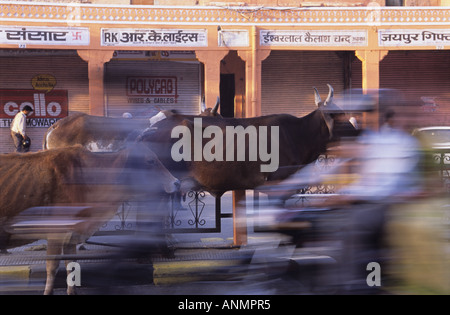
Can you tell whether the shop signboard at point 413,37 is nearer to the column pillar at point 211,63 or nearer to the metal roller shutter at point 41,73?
the column pillar at point 211,63

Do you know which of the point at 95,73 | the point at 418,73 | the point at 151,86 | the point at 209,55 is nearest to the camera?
the point at 95,73

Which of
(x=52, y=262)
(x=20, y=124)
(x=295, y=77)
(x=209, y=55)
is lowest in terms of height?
(x=52, y=262)

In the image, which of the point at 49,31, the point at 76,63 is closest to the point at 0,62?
the point at 76,63

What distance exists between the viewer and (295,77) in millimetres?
19281

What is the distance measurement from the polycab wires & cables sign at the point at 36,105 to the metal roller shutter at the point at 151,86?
1.70 meters

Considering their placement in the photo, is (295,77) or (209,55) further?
(295,77)

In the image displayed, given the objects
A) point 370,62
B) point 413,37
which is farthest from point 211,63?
point 413,37

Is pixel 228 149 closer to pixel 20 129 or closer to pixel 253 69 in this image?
pixel 253 69

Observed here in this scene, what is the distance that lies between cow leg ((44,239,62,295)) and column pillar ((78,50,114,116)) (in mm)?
11105

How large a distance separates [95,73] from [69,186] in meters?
11.5

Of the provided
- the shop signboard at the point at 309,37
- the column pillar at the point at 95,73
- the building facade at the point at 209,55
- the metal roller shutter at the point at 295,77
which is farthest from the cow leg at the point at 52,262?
the metal roller shutter at the point at 295,77

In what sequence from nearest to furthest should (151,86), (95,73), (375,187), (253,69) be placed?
(375,187), (95,73), (253,69), (151,86)

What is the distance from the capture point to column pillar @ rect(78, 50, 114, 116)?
15.4 m

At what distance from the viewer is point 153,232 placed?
393 centimetres
